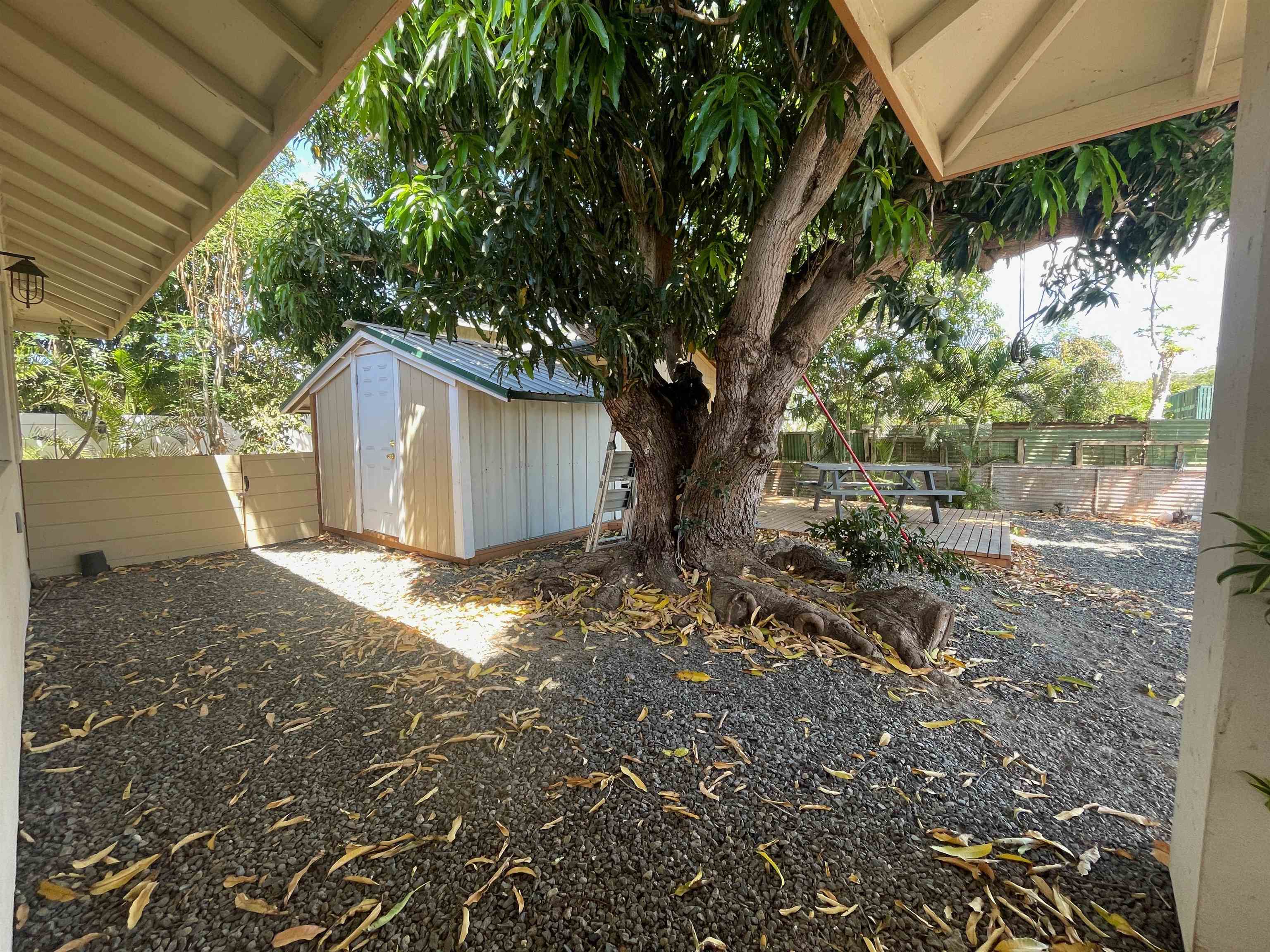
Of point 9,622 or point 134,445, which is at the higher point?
point 134,445

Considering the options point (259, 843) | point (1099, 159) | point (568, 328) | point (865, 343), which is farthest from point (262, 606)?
point (865, 343)

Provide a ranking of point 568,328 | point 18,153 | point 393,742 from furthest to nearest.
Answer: point 568,328, point 18,153, point 393,742

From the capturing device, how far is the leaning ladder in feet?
17.5

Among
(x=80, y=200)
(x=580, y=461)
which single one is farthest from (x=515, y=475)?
(x=80, y=200)

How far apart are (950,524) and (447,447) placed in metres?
6.57

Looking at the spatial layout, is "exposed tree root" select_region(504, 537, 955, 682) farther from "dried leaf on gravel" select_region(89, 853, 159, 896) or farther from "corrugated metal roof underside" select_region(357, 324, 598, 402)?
"dried leaf on gravel" select_region(89, 853, 159, 896)

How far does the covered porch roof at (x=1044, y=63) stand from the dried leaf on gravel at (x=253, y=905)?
3168 mm

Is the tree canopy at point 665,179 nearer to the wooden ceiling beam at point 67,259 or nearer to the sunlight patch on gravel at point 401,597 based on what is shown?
the sunlight patch on gravel at point 401,597

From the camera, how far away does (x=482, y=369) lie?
5.52 meters

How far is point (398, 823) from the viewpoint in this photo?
1813 millimetres

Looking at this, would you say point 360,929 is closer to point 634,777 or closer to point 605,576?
point 634,777

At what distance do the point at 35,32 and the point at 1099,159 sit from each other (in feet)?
16.3

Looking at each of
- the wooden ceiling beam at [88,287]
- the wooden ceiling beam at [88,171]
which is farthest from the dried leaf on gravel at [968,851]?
the wooden ceiling beam at [88,287]

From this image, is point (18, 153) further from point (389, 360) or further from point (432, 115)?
point (389, 360)
